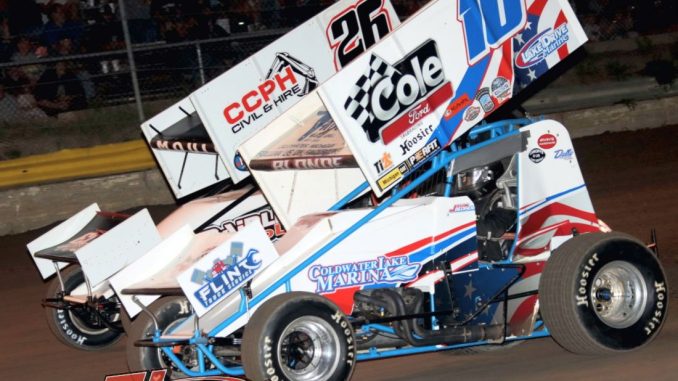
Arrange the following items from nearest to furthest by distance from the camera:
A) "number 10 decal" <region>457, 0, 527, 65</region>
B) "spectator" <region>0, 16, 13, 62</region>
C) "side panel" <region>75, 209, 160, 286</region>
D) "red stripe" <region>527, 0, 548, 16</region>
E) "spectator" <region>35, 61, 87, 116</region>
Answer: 1. "number 10 decal" <region>457, 0, 527, 65</region>
2. "red stripe" <region>527, 0, 548, 16</region>
3. "side panel" <region>75, 209, 160, 286</region>
4. "spectator" <region>0, 16, 13, 62</region>
5. "spectator" <region>35, 61, 87, 116</region>

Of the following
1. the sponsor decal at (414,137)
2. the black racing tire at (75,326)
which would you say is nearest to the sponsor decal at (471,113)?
the sponsor decal at (414,137)

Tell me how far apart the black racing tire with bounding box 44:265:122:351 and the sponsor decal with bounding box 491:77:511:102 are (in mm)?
3526

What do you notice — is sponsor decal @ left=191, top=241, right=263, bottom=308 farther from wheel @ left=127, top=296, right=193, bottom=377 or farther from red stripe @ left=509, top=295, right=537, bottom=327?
red stripe @ left=509, top=295, right=537, bottom=327

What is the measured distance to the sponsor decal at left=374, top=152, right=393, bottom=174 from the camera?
6.18 metres

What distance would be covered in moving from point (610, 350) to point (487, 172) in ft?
4.72

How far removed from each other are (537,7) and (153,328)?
319 centimetres

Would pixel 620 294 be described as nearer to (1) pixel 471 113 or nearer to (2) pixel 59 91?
(1) pixel 471 113

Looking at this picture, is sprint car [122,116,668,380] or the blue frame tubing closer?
sprint car [122,116,668,380]

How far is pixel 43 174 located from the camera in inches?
483

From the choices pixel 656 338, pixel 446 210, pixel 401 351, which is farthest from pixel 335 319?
pixel 656 338

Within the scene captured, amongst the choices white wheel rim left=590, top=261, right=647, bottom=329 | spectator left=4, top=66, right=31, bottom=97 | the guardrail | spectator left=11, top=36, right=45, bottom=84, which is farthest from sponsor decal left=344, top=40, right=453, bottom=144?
spectator left=4, top=66, right=31, bottom=97

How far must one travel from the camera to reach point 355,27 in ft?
29.1

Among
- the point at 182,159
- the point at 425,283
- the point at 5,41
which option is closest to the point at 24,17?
the point at 5,41

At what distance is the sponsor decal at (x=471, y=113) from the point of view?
21.3ft
